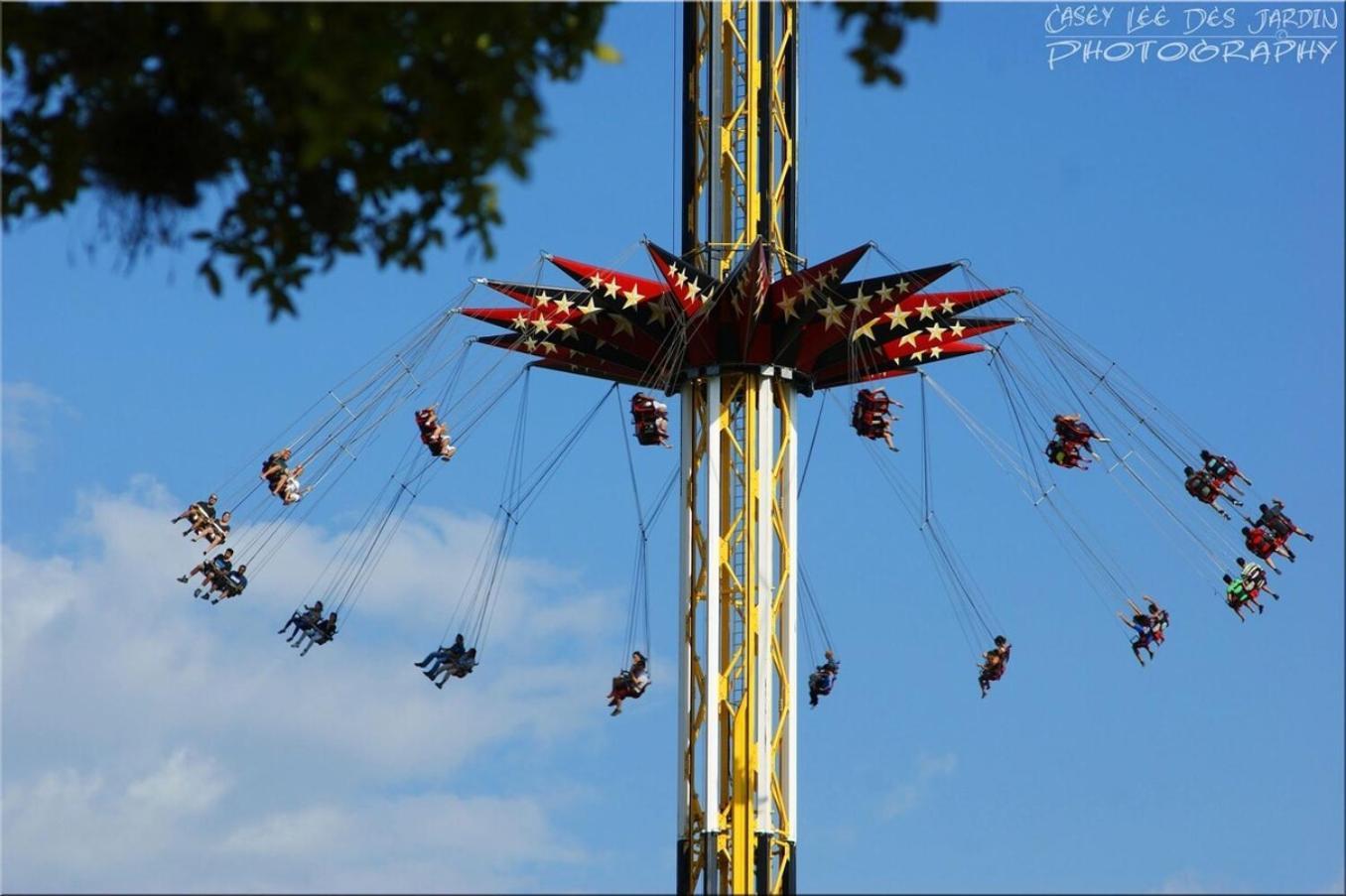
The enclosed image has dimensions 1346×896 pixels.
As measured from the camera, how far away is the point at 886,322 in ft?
110

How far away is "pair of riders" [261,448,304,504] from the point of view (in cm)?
3462

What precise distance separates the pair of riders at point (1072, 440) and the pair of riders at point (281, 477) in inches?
369

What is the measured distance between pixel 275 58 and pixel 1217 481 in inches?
805

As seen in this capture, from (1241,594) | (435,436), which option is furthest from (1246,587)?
(435,436)

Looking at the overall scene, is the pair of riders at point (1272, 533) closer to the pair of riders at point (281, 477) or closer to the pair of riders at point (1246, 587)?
the pair of riders at point (1246, 587)

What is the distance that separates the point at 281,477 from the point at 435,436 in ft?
6.62

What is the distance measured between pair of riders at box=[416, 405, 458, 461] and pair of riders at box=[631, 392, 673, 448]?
97.1 inches

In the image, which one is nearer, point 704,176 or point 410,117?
point 410,117

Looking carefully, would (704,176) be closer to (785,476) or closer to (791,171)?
(791,171)

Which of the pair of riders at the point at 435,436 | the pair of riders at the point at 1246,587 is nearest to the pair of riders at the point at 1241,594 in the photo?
the pair of riders at the point at 1246,587

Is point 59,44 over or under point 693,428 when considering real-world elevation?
under

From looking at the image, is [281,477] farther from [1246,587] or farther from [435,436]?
[1246,587]

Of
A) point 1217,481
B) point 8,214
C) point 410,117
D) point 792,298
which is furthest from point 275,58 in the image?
point 1217,481

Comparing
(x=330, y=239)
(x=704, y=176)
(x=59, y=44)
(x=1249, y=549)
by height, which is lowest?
(x=330, y=239)
